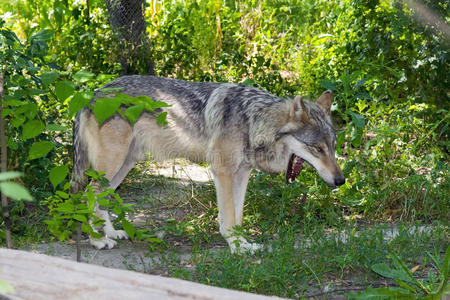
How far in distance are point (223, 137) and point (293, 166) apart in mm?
644

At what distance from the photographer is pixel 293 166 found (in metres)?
5.19

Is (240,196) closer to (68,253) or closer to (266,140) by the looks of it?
(266,140)

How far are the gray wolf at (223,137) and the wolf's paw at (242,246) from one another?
12 millimetres


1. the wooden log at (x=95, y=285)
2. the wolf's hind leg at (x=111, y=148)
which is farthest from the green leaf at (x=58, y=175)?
the wolf's hind leg at (x=111, y=148)

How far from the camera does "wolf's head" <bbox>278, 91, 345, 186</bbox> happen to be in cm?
486

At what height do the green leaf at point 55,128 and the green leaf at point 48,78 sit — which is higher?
the green leaf at point 48,78

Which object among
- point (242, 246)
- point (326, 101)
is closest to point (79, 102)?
point (242, 246)

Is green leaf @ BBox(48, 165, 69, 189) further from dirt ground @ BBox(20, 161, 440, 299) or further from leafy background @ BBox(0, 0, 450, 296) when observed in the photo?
dirt ground @ BBox(20, 161, 440, 299)

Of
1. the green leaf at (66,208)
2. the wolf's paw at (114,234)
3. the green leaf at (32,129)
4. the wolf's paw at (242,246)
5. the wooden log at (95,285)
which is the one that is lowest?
the wolf's paw at (114,234)

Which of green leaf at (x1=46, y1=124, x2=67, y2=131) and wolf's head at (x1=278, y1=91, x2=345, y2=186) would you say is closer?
green leaf at (x1=46, y1=124, x2=67, y2=131)

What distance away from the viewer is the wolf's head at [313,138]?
16.0 feet

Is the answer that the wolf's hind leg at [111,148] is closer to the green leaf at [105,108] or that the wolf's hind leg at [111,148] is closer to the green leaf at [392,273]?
the green leaf at [105,108]

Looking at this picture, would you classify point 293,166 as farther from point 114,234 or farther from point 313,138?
point 114,234

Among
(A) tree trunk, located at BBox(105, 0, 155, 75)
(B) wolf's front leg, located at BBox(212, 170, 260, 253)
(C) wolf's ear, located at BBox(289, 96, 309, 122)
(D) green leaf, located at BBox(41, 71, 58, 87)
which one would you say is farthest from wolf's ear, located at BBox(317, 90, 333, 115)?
(A) tree trunk, located at BBox(105, 0, 155, 75)
